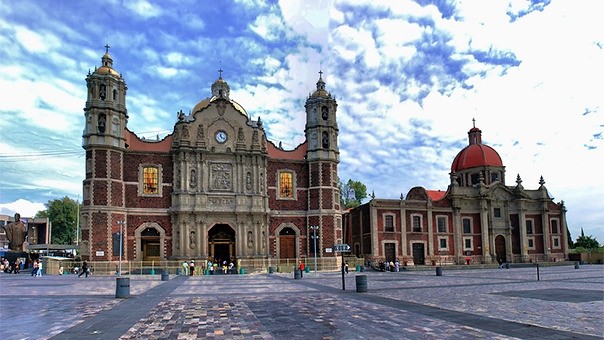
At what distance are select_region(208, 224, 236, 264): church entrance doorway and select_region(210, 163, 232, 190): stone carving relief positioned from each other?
3979mm

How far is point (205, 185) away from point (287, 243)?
10495mm

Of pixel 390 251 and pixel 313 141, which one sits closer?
pixel 313 141

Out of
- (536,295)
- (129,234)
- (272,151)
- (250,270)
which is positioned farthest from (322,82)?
(536,295)

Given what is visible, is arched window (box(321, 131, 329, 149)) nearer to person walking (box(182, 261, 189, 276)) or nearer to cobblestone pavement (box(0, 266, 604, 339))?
person walking (box(182, 261, 189, 276))

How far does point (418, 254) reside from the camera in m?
58.3

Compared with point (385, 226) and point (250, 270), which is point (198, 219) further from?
point (385, 226)

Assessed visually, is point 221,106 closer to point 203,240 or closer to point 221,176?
point 221,176

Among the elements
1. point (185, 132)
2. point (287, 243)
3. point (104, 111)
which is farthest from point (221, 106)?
point (287, 243)

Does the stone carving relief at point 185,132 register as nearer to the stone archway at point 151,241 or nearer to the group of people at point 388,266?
the stone archway at point 151,241

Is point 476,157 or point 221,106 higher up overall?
point 221,106

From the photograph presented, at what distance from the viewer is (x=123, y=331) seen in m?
13.0

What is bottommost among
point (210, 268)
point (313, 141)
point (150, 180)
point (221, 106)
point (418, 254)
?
point (210, 268)

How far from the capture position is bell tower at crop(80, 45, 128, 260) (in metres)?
44.7

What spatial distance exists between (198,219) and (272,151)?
10805 mm
